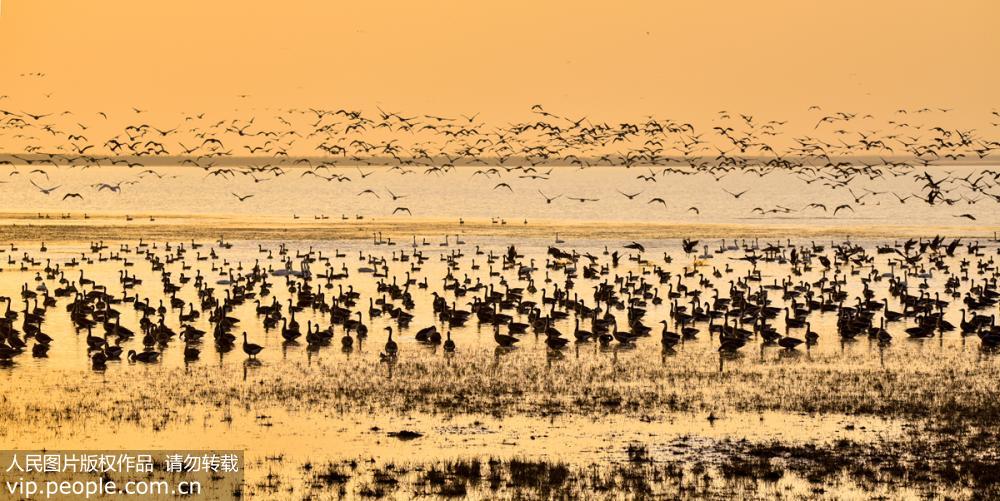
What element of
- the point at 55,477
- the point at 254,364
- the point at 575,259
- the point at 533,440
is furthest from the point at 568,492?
the point at 575,259

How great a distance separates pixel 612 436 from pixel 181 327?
16.1 meters

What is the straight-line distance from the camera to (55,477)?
19.6 m

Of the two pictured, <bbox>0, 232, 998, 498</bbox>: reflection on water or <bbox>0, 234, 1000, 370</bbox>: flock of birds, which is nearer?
<bbox>0, 232, 998, 498</bbox>: reflection on water

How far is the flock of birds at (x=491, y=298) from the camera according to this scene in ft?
109

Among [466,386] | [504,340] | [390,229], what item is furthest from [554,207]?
[466,386]

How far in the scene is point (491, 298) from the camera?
39.4 meters

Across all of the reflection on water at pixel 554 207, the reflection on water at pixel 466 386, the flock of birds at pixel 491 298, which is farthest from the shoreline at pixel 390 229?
the reflection on water at pixel 466 386

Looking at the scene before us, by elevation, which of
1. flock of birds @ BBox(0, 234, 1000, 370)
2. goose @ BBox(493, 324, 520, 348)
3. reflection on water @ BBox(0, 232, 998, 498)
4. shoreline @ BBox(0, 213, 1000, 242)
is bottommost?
reflection on water @ BBox(0, 232, 998, 498)

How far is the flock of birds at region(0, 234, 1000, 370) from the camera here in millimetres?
33312

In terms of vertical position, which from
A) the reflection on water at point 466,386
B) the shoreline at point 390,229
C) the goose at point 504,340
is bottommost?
the reflection on water at point 466,386

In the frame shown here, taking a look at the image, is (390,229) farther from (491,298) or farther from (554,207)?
(554,207)

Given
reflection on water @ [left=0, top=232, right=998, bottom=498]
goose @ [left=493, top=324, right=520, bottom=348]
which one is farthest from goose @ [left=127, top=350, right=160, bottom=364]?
goose @ [left=493, top=324, right=520, bottom=348]

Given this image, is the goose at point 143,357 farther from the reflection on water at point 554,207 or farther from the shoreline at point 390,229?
the reflection on water at point 554,207

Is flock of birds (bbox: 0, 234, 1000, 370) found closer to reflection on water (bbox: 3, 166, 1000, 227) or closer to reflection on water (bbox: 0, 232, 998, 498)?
reflection on water (bbox: 0, 232, 998, 498)
